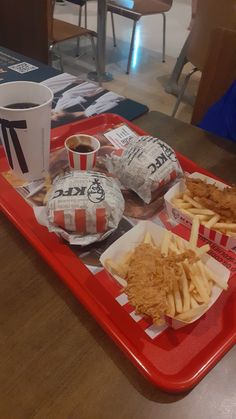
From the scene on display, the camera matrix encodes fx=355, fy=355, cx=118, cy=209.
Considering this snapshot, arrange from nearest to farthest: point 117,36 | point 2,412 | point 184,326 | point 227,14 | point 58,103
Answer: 1. point 2,412
2. point 184,326
3. point 58,103
4. point 227,14
5. point 117,36

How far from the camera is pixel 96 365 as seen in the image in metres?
0.50

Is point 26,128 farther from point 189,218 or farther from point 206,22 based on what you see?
point 206,22

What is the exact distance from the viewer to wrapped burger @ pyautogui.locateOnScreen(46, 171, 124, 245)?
598 millimetres

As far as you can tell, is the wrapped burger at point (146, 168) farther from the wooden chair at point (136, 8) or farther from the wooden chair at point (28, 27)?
the wooden chair at point (136, 8)

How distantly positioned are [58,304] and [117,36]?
408cm

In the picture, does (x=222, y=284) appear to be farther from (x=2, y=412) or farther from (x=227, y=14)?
(x=227, y=14)

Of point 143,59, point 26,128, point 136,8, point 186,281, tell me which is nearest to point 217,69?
point 26,128

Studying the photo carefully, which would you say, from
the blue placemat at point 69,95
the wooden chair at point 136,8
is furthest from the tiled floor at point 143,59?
the blue placemat at point 69,95

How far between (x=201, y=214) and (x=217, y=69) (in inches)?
29.8

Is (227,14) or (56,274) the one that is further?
(227,14)

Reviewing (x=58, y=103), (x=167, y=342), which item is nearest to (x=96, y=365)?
(x=167, y=342)

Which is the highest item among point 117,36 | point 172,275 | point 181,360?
point 172,275

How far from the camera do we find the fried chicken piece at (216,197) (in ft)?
2.10

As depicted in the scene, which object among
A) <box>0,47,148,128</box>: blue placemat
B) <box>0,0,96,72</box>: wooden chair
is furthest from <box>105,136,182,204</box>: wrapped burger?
<box>0,0,96,72</box>: wooden chair
